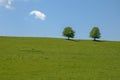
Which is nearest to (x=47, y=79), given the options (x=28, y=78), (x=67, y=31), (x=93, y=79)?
(x=28, y=78)

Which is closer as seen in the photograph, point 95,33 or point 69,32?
point 69,32

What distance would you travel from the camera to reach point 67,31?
346 feet

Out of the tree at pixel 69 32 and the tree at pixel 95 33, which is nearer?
the tree at pixel 69 32

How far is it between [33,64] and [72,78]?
1032 centimetres

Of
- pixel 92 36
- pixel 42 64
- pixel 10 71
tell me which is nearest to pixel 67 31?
pixel 92 36

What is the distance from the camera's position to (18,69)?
29.7 metres

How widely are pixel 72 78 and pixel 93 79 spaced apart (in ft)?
5.64

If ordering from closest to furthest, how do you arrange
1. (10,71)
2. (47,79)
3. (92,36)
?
(47,79) → (10,71) → (92,36)

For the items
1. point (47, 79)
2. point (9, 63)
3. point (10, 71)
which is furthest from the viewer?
point (9, 63)

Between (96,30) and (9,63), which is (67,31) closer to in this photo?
(96,30)

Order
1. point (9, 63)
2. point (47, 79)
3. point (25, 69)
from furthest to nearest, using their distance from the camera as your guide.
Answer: point (9, 63) → point (25, 69) → point (47, 79)

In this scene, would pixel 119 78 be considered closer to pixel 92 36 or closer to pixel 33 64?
pixel 33 64

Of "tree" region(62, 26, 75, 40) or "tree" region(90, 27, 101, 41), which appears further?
"tree" region(90, 27, 101, 41)

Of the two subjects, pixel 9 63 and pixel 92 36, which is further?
pixel 92 36
